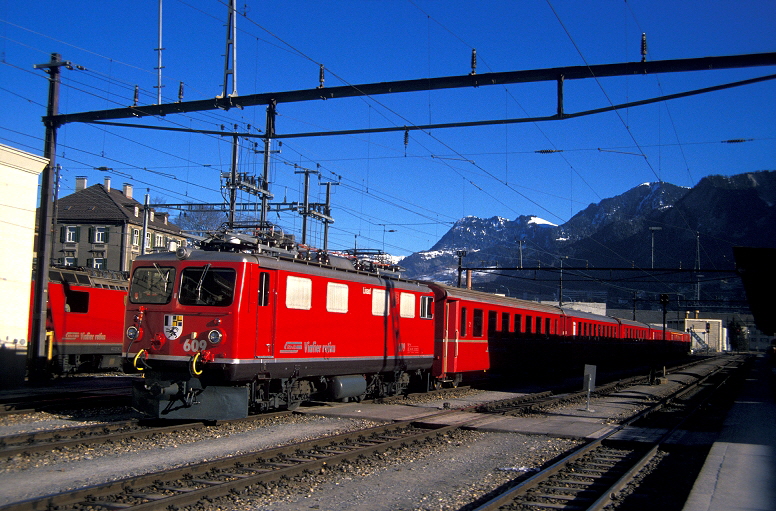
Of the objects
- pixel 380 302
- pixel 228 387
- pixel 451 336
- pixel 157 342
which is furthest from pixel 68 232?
pixel 228 387

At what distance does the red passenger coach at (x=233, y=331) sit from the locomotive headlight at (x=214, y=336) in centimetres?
2

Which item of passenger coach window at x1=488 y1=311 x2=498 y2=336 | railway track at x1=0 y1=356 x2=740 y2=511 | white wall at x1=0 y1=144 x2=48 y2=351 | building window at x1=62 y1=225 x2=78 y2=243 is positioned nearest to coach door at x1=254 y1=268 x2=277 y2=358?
railway track at x1=0 y1=356 x2=740 y2=511

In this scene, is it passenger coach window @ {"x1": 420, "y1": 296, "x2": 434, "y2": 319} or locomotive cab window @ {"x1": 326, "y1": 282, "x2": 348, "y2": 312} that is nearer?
locomotive cab window @ {"x1": 326, "y1": 282, "x2": 348, "y2": 312}

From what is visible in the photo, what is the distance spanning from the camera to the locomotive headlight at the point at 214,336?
12125mm

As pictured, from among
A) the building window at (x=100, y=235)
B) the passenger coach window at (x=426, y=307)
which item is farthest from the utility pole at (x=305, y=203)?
→ the building window at (x=100, y=235)

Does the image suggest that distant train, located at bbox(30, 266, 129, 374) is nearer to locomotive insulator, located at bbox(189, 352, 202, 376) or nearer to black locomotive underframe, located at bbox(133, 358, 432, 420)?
black locomotive underframe, located at bbox(133, 358, 432, 420)

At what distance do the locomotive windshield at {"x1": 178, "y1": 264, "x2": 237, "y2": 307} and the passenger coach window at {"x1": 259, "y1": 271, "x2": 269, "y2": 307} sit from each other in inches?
23.9

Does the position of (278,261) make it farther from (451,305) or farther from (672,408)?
(672,408)

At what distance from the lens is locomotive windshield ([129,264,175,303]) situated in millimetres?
12727

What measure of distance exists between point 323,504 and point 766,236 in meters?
201

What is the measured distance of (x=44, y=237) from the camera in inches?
749

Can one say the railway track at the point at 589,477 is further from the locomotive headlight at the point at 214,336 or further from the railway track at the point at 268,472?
the locomotive headlight at the point at 214,336

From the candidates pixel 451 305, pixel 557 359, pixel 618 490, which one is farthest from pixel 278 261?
pixel 557 359

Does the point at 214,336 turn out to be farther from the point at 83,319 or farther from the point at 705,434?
the point at 83,319
